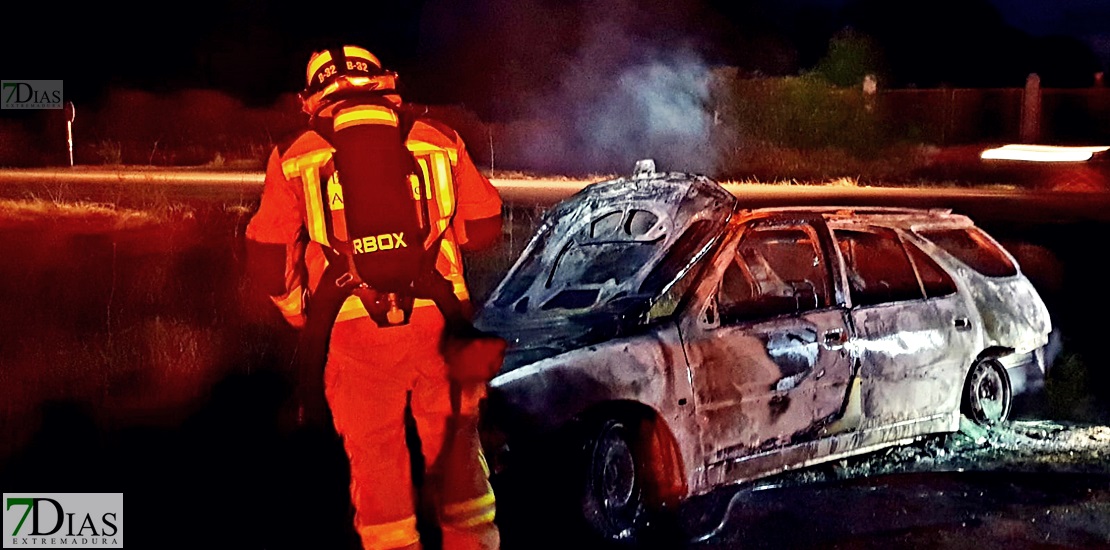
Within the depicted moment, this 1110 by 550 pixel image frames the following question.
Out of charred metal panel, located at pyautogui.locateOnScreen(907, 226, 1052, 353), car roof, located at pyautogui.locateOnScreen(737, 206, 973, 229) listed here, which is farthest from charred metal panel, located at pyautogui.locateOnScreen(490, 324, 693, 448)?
charred metal panel, located at pyautogui.locateOnScreen(907, 226, 1052, 353)

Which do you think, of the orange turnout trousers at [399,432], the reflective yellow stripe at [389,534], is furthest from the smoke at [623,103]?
the reflective yellow stripe at [389,534]

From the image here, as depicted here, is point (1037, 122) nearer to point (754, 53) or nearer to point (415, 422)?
point (754, 53)

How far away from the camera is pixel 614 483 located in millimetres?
4719

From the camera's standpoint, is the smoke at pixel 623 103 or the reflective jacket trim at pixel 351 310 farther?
the smoke at pixel 623 103

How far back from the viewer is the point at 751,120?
6133 mm

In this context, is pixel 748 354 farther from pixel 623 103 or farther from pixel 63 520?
pixel 63 520

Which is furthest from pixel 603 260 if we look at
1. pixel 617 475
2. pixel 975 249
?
pixel 975 249

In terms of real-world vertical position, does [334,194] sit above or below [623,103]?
below

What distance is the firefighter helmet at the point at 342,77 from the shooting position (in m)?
4.17

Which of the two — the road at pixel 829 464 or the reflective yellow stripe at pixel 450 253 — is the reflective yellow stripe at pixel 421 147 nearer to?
the reflective yellow stripe at pixel 450 253

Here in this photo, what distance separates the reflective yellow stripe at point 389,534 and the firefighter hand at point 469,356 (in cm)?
62

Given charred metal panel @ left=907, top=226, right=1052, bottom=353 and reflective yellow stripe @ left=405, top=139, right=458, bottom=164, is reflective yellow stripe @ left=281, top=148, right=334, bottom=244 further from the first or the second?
charred metal panel @ left=907, top=226, right=1052, bottom=353

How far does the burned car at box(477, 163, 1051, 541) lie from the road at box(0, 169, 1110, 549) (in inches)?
9.4

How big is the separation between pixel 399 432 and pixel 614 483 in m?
1.09
